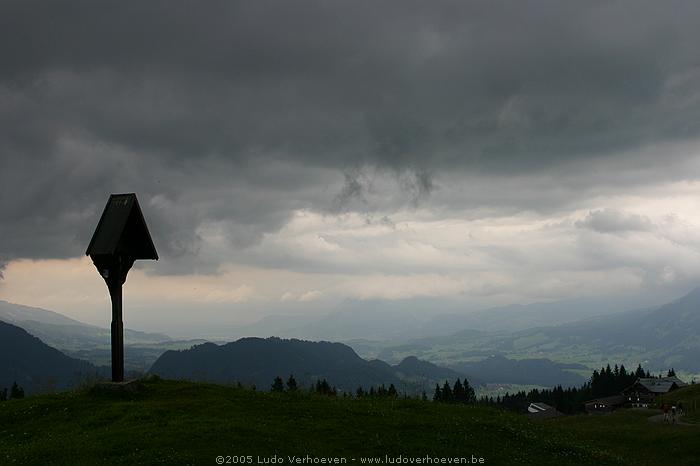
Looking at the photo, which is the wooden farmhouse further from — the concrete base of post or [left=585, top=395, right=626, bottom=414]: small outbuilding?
the concrete base of post

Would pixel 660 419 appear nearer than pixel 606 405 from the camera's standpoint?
Yes

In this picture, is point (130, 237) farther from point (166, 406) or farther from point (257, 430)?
point (257, 430)

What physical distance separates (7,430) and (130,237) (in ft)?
36.7

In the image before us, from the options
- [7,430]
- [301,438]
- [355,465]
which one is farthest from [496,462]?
[7,430]

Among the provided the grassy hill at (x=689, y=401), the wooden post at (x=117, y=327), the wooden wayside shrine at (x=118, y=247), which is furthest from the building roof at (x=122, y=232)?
the grassy hill at (x=689, y=401)

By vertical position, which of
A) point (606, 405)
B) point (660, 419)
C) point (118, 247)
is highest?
point (118, 247)

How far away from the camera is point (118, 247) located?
32.9m

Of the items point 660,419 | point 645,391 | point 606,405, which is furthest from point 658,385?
point 660,419

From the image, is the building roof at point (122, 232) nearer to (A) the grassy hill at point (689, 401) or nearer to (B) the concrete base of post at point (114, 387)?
(B) the concrete base of post at point (114, 387)

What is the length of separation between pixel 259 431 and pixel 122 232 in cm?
1405

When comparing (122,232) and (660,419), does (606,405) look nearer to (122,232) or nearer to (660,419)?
(660,419)

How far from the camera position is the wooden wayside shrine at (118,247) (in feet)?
107

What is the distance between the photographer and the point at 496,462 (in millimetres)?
24781

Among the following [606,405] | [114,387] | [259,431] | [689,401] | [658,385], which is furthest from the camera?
[658,385]
